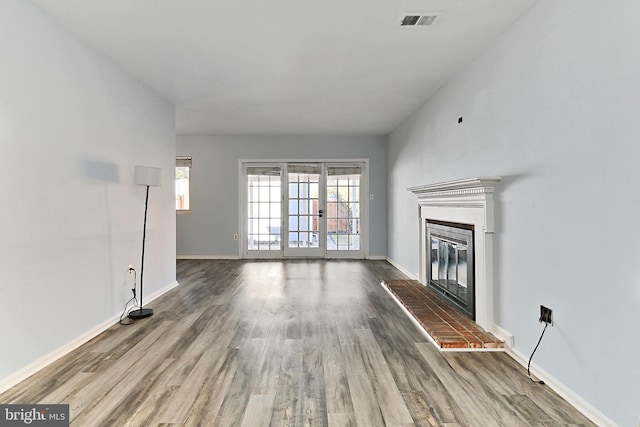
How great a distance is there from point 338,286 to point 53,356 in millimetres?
3198

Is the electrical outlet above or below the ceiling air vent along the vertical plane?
below

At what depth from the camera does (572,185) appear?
2027 mm

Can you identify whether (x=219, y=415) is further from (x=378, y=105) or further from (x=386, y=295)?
(x=378, y=105)

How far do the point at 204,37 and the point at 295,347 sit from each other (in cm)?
266

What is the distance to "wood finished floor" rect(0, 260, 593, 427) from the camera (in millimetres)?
1876

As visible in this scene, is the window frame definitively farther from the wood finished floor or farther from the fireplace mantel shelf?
the fireplace mantel shelf

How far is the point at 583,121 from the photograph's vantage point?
6.36ft

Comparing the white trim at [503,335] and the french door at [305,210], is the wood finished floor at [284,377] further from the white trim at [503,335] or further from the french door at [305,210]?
the french door at [305,210]

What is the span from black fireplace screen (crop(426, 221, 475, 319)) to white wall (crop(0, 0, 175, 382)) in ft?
11.1

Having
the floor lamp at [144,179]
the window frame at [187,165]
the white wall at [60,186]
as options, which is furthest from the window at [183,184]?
the floor lamp at [144,179]

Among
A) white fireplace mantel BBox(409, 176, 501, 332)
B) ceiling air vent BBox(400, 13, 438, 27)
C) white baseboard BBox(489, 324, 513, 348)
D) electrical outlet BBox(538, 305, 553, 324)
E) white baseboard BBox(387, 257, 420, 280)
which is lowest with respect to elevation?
white baseboard BBox(489, 324, 513, 348)

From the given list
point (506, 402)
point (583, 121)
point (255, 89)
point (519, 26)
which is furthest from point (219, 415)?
point (255, 89)

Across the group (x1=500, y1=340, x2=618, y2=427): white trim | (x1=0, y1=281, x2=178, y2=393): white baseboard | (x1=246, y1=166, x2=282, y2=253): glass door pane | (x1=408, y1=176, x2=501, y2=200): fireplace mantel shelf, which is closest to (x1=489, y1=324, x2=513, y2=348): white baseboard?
(x1=500, y1=340, x2=618, y2=427): white trim

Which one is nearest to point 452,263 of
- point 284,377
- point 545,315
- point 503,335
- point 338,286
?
point 503,335
